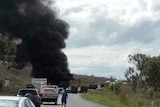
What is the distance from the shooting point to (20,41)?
9075 centimetres

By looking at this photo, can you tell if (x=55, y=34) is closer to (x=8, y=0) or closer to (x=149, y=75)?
(x=8, y=0)

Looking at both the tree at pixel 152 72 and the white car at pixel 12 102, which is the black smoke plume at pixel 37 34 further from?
the white car at pixel 12 102

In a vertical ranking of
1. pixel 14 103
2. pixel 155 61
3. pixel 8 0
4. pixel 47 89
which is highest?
pixel 8 0

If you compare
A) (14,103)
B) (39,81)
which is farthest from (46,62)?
(14,103)

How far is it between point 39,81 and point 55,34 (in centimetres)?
1903

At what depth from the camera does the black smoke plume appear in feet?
292

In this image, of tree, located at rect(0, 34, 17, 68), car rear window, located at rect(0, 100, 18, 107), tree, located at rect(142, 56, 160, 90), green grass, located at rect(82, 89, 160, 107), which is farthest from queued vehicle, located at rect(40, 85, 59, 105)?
car rear window, located at rect(0, 100, 18, 107)

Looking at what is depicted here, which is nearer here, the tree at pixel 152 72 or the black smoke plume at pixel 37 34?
the tree at pixel 152 72

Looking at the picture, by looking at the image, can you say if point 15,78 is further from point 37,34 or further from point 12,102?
point 12,102

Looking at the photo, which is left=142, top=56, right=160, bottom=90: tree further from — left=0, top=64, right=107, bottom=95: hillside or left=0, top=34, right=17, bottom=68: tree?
left=0, top=34, right=17, bottom=68: tree

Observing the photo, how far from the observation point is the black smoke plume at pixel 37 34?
8906cm

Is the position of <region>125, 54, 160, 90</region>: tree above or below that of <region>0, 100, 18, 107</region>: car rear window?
above

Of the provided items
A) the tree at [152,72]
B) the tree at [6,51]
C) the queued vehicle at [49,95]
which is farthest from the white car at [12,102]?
the tree at [152,72]

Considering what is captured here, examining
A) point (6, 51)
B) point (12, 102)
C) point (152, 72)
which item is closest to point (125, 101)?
point (152, 72)
